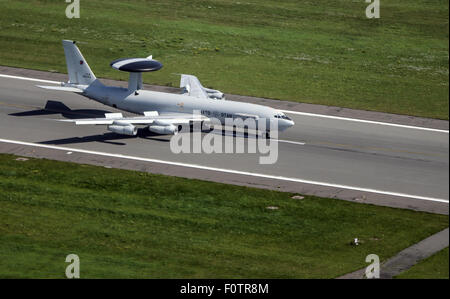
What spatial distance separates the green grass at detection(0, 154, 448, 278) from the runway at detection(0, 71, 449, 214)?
330cm

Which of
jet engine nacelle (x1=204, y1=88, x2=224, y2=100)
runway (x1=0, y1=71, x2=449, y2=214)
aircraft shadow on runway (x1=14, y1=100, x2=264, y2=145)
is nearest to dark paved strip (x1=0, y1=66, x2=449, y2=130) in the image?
runway (x1=0, y1=71, x2=449, y2=214)

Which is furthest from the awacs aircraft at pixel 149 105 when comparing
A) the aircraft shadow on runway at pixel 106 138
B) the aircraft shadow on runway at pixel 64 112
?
the aircraft shadow on runway at pixel 64 112

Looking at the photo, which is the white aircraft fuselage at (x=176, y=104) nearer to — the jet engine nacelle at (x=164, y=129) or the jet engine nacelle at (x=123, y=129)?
the jet engine nacelle at (x=164, y=129)

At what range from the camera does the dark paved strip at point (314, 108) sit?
10525 centimetres

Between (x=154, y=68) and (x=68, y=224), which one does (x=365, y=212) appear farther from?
(x=154, y=68)

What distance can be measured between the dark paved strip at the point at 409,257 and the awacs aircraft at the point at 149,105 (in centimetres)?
2911

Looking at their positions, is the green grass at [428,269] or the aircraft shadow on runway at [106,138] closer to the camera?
the green grass at [428,269]

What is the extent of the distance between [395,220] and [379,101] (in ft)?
117

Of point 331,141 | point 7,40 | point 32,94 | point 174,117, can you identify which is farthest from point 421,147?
point 7,40

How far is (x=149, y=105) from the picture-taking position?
330ft

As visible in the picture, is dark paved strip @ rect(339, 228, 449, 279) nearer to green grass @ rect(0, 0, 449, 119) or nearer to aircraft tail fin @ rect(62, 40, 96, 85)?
green grass @ rect(0, 0, 449, 119)

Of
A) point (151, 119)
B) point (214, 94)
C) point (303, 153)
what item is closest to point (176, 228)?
point (303, 153)

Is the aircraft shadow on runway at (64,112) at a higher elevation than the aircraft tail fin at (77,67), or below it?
below

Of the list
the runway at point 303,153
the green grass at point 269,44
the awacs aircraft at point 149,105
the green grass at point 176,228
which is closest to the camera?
the green grass at point 176,228
